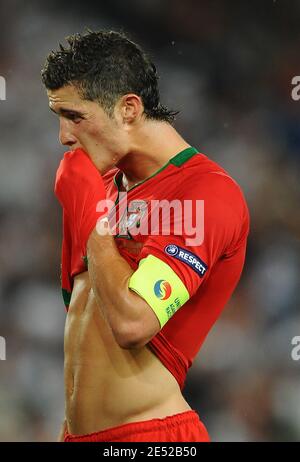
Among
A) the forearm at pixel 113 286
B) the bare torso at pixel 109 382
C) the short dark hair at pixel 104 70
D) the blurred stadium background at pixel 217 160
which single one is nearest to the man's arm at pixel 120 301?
the forearm at pixel 113 286

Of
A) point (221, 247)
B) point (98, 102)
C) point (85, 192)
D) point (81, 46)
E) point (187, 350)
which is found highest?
point (81, 46)

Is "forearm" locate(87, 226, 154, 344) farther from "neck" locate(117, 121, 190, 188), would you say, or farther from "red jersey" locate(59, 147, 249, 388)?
"neck" locate(117, 121, 190, 188)

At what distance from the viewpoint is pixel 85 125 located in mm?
1798

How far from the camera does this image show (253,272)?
331cm

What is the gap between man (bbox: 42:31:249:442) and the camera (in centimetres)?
165

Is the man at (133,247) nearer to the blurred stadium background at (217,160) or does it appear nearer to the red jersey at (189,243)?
the red jersey at (189,243)

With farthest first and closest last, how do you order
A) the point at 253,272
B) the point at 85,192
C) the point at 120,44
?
the point at 253,272, the point at 120,44, the point at 85,192

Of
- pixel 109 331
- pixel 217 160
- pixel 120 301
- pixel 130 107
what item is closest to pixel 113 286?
pixel 120 301

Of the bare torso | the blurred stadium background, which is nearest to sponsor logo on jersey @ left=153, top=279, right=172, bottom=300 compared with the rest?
the bare torso

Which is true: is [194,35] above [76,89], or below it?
above

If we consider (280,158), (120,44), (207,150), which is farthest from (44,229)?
(120,44)

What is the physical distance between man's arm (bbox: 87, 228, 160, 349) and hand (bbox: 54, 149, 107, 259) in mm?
57

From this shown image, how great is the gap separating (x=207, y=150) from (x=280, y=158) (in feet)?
1.02

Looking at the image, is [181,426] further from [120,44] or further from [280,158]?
[280,158]
